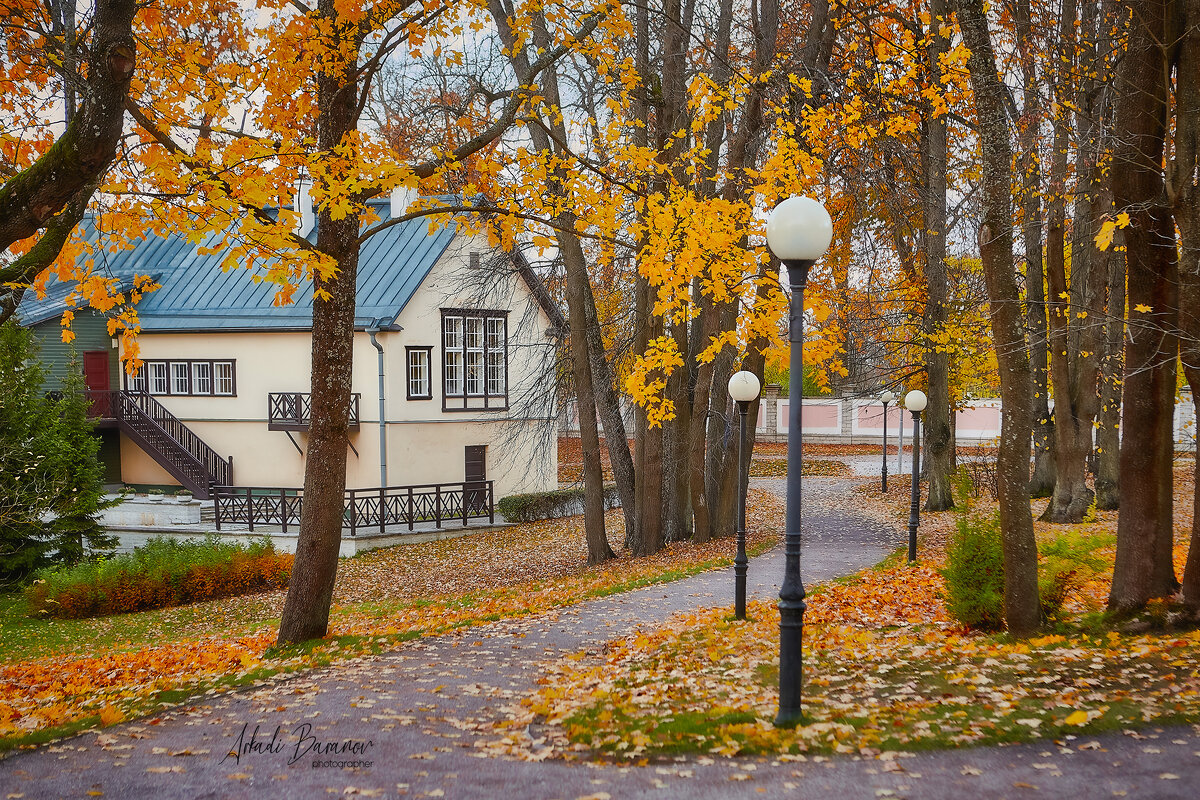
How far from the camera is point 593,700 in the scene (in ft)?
21.9

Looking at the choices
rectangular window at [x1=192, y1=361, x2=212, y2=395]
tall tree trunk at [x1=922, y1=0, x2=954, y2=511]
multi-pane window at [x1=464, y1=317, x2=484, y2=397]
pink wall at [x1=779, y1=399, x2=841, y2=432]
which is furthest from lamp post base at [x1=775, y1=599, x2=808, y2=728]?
pink wall at [x1=779, y1=399, x2=841, y2=432]

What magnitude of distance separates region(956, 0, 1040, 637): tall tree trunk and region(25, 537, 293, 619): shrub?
14.3 meters

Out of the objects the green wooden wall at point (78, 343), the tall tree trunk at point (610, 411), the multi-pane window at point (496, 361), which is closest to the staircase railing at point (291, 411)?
the multi-pane window at point (496, 361)

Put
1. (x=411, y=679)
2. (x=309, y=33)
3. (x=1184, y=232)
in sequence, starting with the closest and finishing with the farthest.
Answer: (x=1184, y=232) → (x=411, y=679) → (x=309, y=33)

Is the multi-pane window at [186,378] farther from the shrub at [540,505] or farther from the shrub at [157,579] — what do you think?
the shrub at [157,579]

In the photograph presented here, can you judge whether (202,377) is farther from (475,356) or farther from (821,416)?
(821,416)

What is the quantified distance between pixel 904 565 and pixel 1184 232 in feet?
25.8

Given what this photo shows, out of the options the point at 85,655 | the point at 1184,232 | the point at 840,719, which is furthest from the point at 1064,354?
the point at 85,655

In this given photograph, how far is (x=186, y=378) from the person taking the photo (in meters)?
29.2

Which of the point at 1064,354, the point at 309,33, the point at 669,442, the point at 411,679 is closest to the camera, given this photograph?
the point at 411,679

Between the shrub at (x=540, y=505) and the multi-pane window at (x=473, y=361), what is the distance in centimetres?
322

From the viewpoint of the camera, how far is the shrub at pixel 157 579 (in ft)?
51.6

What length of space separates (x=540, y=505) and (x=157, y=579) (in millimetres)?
12120

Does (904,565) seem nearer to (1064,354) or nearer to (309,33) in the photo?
(1064,354)
